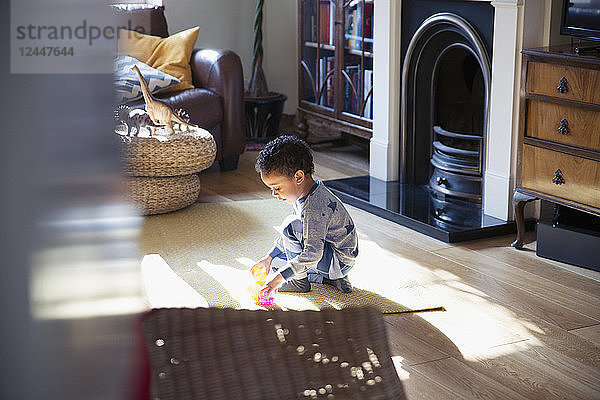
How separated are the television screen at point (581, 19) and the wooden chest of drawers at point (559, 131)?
0.09 m

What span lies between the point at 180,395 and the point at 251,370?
0.29 ft

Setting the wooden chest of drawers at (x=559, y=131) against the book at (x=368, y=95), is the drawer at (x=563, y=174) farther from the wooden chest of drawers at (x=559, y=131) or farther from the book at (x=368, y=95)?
the book at (x=368, y=95)

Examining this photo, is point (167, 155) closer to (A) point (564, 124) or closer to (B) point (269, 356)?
(A) point (564, 124)

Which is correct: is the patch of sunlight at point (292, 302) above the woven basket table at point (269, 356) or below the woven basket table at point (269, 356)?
below

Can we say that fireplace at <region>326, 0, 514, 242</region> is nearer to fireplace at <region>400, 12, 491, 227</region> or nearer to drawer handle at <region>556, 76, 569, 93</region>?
fireplace at <region>400, 12, 491, 227</region>

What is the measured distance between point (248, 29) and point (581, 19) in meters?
3.28

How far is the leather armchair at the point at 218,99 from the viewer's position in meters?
4.20

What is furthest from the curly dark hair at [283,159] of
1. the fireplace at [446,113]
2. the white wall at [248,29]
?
the white wall at [248,29]

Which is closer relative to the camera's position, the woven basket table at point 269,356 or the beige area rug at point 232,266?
the woven basket table at point 269,356

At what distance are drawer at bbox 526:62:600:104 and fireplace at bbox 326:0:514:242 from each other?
0.49 m

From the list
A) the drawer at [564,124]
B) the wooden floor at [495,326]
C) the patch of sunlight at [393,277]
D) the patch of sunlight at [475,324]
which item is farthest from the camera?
the drawer at [564,124]

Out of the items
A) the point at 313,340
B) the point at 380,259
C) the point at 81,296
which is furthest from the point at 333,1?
the point at 81,296

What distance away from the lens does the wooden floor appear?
199 centimetres

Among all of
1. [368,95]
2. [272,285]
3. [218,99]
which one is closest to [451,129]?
[368,95]
